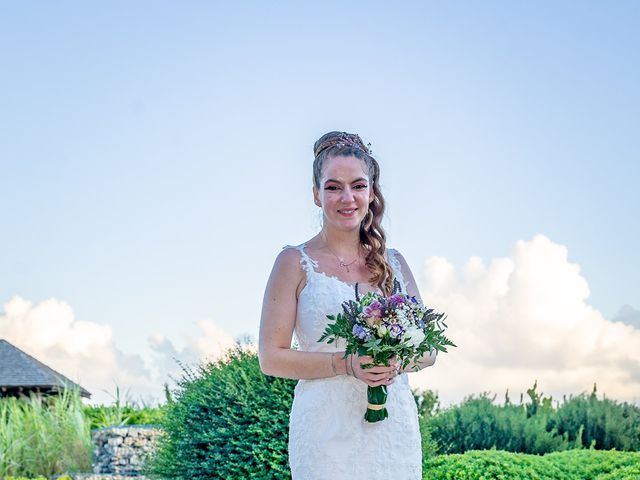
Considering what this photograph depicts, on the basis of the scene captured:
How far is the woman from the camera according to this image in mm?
3701

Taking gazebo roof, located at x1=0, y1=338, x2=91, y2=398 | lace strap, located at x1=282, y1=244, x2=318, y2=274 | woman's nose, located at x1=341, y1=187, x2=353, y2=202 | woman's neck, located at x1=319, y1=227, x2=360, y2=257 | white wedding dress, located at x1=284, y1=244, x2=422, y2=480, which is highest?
gazebo roof, located at x1=0, y1=338, x2=91, y2=398

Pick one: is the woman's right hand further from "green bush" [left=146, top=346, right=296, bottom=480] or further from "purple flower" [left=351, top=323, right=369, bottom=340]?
"green bush" [left=146, top=346, right=296, bottom=480]

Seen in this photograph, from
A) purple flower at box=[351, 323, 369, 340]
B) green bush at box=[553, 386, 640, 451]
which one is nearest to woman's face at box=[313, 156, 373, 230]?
purple flower at box=[351, 323, 369, 340]

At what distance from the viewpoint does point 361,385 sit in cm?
383

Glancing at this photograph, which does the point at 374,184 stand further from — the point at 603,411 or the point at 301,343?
the point at 603,411

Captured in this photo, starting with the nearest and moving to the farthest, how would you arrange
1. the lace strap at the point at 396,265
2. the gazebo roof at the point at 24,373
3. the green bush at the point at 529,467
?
the lace strap at the point at 396,265 → the green bush at the point at 529,467 → the gazebo roof at the point at 24,373

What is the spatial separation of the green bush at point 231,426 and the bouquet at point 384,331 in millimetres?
4020

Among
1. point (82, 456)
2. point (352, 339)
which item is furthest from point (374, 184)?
point (82, 456)

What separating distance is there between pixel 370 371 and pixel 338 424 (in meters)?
0.36

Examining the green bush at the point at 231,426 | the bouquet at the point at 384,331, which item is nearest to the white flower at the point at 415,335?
the bouquet at the point at 384,331

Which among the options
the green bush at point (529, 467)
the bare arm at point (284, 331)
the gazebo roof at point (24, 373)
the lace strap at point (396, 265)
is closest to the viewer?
the bare arm at point (284, 331)

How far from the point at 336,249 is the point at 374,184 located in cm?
38

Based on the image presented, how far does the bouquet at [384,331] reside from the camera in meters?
3.53

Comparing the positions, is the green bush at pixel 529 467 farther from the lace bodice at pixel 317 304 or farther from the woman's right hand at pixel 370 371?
the woman's right hand at pixel 370 371
